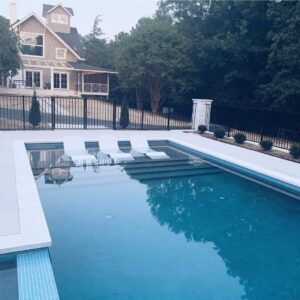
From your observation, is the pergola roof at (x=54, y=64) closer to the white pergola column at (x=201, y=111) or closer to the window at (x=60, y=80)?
the window at (x=60, y=80)

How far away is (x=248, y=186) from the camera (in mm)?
9484

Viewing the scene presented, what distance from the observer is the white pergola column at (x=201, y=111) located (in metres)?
17.7

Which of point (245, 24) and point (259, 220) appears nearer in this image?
point (259, 220)

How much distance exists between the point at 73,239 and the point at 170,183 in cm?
427

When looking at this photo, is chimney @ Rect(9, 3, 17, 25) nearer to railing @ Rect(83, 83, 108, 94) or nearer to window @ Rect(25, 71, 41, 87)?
window @ Rect(25, 71, 41, 87)

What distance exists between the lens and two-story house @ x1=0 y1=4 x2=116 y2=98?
95.8 feet

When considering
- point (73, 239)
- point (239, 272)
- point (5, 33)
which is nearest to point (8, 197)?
point (73, 239)

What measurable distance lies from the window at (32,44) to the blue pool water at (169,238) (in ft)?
79.1

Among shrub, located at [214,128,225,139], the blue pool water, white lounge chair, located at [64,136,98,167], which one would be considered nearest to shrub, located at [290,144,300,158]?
the blue pool water

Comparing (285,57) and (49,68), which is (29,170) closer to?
(285,57)

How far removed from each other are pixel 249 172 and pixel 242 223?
3488 mm

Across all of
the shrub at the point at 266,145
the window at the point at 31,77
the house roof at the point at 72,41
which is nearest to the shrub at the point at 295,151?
the shrub at the point at 266,145

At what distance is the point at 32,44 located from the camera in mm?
30344

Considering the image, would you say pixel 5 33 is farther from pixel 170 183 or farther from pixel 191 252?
pixel 191 252
